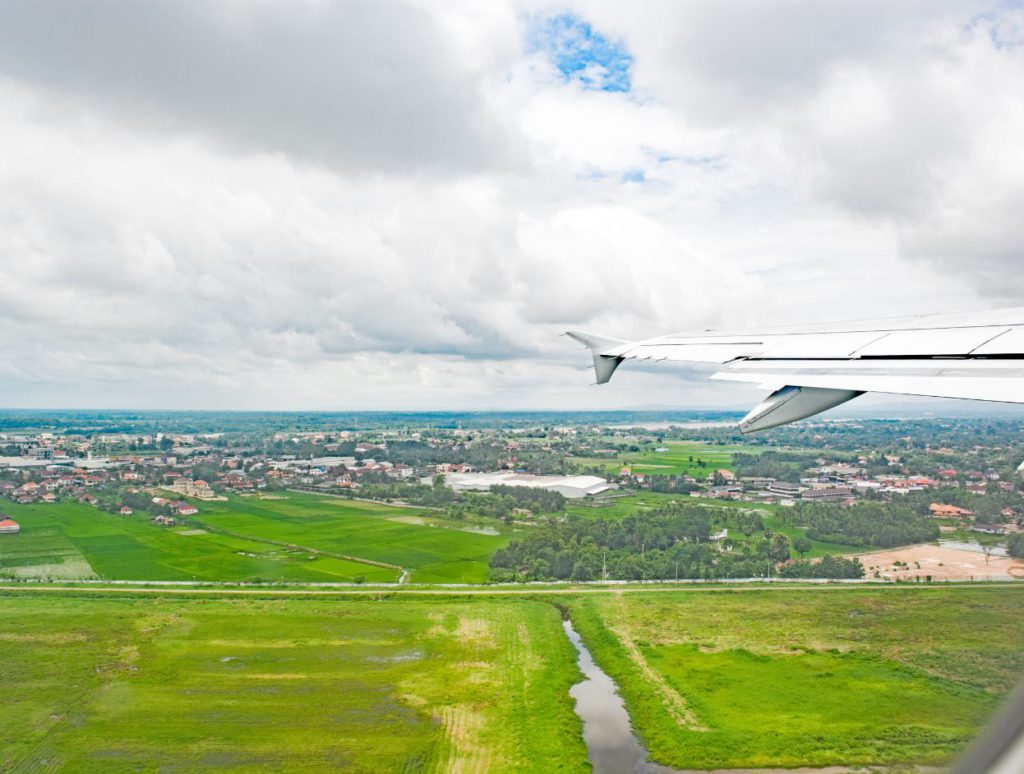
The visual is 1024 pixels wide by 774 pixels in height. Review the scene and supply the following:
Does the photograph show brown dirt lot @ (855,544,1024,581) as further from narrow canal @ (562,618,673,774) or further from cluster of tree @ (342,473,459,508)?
cluster of tree @ (342,473,459,508)

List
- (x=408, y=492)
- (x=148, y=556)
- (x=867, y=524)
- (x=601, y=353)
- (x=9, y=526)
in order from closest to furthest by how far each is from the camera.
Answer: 1. (x=601, y=353)
2. (x=148, y=556)
3. (x=867, y=524)
4. (x=9, y=526)
5. (x=408, y=492)

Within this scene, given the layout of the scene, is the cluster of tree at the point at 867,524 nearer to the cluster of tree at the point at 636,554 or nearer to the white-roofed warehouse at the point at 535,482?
the cluster of tree at the point at 636,554

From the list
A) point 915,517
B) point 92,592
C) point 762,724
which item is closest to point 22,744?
point 92,592

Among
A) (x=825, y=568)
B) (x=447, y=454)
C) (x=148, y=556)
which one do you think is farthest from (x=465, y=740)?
(x=447, y=454)

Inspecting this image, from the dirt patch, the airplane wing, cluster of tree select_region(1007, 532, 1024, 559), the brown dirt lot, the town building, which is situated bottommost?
the town building

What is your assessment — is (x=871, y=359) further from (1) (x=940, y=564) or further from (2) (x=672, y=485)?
(2) (x=672, y=485)

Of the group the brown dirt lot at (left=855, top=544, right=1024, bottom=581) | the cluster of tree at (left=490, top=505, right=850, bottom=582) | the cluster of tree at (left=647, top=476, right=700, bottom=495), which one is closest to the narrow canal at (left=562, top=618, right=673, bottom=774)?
Answer: the cluster of tree at (left=490, top=505, right=850, bottom=582)
